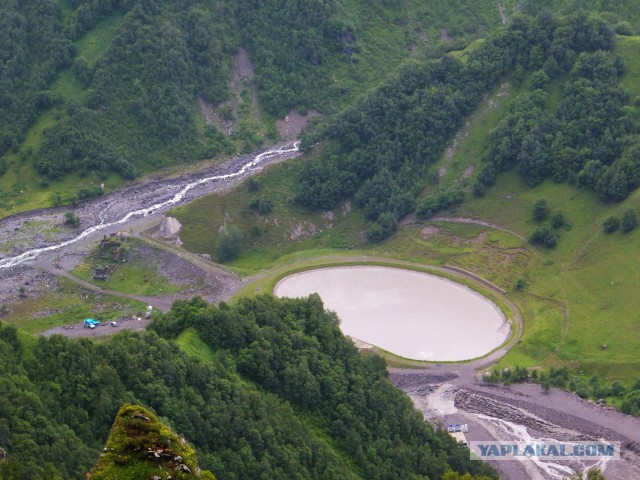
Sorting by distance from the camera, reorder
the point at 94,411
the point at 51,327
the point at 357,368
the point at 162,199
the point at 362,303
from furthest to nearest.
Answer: the point at 162,199 → the point at 362,303 → the point at 51,327 → the point at 357,368 → the point at 94,411

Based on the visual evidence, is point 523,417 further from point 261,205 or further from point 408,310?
point 261,205

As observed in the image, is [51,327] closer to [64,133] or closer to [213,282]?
[213,282]

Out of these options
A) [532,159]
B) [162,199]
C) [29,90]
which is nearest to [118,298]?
[162,199]

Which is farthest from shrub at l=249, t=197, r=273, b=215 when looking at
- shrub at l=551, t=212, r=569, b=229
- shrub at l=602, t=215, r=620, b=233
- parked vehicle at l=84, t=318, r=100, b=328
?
shrub at l=602, t=215, r=620, b=233

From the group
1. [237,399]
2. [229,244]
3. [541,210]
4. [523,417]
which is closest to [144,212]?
[229,244]

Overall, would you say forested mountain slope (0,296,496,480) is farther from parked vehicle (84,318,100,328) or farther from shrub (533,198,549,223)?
shrub (533,198,549,223)

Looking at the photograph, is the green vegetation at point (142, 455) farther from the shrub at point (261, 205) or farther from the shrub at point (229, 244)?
the shrub at point (261, 205)
